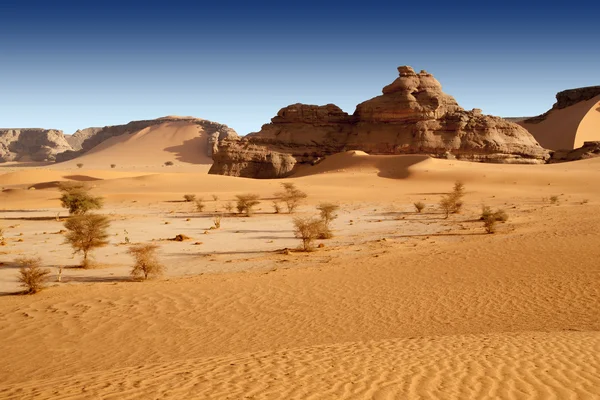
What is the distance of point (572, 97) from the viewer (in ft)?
318

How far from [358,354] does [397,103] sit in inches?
1943

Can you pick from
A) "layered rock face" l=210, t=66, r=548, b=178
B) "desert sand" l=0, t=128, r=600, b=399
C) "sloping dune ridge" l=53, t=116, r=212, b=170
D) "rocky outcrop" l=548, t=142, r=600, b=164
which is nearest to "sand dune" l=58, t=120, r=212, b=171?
"sloping dune ridge" l=53, t=116, r=212, b=170

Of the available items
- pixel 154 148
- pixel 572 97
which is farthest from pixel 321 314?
pixel 154 148

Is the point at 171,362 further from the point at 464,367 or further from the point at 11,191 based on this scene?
the point at 11,191

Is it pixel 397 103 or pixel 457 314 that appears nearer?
pixel 457 314

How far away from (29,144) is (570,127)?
442ft

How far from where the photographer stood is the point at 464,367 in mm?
5809

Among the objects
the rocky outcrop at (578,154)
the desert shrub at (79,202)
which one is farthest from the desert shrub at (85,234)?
the rocky outcrop at (578,154)

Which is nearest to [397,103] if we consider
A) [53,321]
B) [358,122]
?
[358,122]

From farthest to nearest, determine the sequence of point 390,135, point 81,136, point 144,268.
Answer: point 81,136 < point 390,135 < point 144,268

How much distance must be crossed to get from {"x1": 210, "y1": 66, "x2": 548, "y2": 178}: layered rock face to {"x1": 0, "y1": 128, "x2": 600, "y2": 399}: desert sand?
1134 inches

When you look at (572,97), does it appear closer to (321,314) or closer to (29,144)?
(321,314)

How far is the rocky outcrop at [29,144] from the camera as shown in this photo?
129875mm

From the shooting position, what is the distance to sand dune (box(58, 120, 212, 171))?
10881cm
